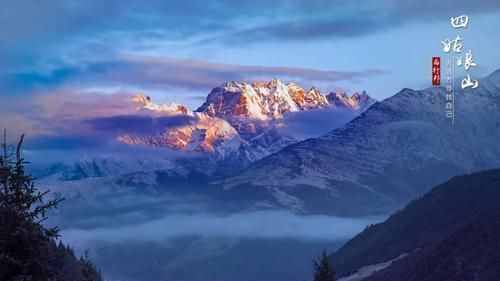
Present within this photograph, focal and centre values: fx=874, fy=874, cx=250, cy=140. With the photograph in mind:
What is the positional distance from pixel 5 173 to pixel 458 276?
141245 millimetres

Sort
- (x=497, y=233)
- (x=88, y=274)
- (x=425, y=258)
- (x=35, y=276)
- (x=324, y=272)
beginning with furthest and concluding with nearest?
(x=425, y=258) < (x=497, y=233) < (x=324, y=272) < (x=88, y=274) < (x=35, y=276)

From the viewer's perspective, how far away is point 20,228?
27453mm

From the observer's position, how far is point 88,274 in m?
60.7

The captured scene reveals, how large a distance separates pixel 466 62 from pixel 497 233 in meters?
41.7

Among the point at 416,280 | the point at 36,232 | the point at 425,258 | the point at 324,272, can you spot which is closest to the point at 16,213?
the point at 36,232

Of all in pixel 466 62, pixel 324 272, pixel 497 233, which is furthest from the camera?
pixel 497 233

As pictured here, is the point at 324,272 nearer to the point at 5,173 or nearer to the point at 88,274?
the point at 88,274

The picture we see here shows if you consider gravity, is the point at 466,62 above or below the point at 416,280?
above

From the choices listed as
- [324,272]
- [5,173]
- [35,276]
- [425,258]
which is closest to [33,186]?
[5,173]

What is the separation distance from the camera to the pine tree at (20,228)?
27552 mm

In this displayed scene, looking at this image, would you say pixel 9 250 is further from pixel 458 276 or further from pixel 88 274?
pixel 458 276

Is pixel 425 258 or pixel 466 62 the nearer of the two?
pixel 466 62

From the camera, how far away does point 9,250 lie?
1103 inches

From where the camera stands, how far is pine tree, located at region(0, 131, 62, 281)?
2755cm
